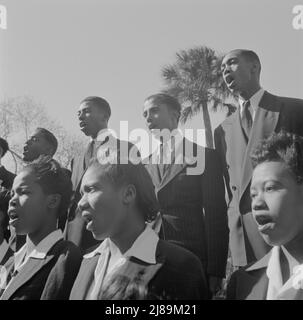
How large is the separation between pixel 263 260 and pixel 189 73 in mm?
1161

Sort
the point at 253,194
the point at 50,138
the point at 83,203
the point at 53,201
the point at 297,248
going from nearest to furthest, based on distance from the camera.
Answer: the point at 297,248 < the point at 253,194 < the point at 83,203 < the point at 53,201 < the point at 50,138

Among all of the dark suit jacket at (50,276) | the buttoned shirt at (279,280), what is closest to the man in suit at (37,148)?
the dark suit jacket at (50,276)

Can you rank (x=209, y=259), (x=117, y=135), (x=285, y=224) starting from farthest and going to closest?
(x=117, y=135) → (x=209, y=259) → (x=285, y=224)

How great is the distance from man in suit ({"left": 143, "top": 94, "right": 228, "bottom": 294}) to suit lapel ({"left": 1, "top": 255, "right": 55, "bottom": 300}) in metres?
0.70

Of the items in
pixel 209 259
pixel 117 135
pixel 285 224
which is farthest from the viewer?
pixel 117 135

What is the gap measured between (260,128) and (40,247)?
4.64 ft

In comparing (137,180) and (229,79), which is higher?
(229,79)

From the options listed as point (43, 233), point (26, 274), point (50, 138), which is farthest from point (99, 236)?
point (50, 138)

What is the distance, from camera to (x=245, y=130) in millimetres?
2871

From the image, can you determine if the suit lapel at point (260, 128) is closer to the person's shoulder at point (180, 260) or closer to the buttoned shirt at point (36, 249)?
the person's shoulder at point (180, 260)

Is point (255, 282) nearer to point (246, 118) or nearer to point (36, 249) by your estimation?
point (246, 118)

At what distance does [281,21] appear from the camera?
298 cm
